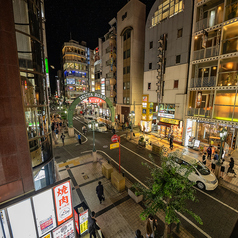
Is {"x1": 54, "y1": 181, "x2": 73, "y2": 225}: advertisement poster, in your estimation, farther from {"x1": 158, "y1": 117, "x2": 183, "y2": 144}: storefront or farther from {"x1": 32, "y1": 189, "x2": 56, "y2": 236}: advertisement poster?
{"x1": 158, "y1": 117, "x2": 183, "y2": 144}: storefront

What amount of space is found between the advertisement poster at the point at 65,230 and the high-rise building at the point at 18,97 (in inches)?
80.7

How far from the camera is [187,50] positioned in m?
18.2

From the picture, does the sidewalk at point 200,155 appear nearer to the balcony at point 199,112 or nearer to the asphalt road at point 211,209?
the asphalt road at point 211,209

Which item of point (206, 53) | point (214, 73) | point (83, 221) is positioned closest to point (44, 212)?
point (83, 221)

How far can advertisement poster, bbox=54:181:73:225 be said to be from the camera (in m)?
5.09

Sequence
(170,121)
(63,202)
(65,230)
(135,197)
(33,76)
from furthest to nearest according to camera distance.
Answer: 1. (170,121)
2. (135,197)
3. (33,76)
4. (65,230)
5. (63,202)

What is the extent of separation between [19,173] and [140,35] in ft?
106

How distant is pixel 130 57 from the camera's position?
2931 centimetres

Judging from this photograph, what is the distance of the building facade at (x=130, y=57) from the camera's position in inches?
1100

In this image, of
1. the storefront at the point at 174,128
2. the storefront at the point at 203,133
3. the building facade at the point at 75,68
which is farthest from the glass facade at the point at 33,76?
the building facade at the point at 75,68

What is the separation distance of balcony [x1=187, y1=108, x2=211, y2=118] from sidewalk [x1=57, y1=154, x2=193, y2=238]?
1278 centimetres

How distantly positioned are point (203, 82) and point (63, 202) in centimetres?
1896

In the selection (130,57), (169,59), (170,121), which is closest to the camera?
(169,59)

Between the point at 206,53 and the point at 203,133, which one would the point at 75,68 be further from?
the point at 203,133
